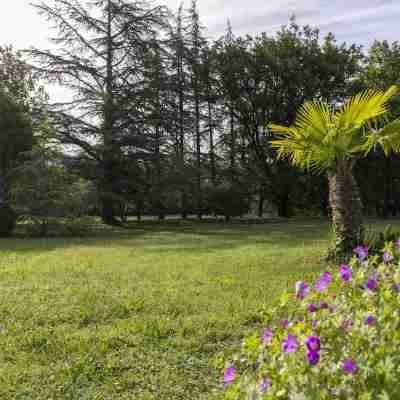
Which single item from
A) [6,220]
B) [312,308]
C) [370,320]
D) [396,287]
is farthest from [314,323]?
[6,220]

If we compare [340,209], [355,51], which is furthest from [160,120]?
[340,209]

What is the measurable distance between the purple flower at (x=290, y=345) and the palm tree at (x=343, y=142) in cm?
557

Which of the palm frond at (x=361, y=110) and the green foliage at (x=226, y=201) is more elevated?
the palm frond at (x=361, y=110)

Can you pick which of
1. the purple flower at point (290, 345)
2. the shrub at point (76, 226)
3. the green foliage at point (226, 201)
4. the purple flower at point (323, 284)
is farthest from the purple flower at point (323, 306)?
the green foliage at point (226, 201)

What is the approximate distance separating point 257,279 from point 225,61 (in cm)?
2083

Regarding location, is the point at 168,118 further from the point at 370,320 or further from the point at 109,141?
the point at 370,320

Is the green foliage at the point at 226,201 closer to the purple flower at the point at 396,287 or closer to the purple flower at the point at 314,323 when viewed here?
the purple flower at the point at 396,287

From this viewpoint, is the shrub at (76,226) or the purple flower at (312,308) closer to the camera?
the purple flower at (312,308)

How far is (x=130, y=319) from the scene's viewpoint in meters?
4.40

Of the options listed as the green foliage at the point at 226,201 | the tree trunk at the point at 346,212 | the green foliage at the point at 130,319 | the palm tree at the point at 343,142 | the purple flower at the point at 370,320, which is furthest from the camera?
the green foliage at the point at 226,201

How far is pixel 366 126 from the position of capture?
8352 millimetres

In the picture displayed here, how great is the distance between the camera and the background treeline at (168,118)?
1705 cm

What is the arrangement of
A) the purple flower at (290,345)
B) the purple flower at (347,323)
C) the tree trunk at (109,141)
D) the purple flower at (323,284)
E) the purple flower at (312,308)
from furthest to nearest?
the tree trunk at (109,141) → the purple flower at (323,284) → the purple flower at (312,308) → the purple flower at (347,323) → the purple flower at (290,345)

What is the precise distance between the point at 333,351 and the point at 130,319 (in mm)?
2787
